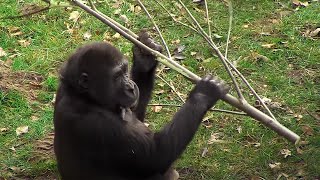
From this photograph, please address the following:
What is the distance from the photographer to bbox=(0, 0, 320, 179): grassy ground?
5.52m

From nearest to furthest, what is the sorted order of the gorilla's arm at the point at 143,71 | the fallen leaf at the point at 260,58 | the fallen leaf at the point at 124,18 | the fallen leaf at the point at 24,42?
1. the gorilla's arm at the point at 143,71
2. the fallen leaf at the point at 260,58
3. the fallen leaf at the point at 24,42
4. the fallen leaf at the point at 124,18

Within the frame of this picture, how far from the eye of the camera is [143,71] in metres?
4.71

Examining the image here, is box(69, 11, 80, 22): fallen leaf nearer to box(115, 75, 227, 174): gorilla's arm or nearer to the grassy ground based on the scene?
the grassy ground

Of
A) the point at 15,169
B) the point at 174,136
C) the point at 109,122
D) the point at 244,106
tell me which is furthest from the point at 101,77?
the point at 15,169

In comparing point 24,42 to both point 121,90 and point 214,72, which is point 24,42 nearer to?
point 214,72

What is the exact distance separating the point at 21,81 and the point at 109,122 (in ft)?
10.1

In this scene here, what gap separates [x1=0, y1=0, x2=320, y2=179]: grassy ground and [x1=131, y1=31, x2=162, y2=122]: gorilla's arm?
923mm

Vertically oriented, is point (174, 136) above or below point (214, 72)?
above

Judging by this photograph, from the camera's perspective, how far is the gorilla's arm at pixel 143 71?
466cm

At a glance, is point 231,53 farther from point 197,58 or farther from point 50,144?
point 50,144

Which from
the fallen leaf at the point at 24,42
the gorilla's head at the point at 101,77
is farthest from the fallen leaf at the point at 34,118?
the gorilla's head at the point at 101,77

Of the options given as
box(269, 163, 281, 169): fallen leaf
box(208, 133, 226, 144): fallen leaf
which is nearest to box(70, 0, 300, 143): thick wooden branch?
box(269, 163, 281, 169): fallen leaf

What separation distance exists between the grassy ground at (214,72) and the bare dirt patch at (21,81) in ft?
0.03

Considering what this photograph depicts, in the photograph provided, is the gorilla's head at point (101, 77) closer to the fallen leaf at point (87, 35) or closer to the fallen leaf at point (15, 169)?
the fallen leaf at point (15, 169)
